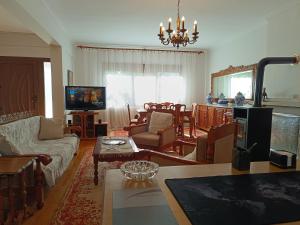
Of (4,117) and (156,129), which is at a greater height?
(4,117)

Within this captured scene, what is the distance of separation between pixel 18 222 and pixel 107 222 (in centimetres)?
169

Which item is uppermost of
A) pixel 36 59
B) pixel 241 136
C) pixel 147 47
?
pixel 147 47

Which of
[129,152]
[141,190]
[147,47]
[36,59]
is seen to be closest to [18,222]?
[129,152]

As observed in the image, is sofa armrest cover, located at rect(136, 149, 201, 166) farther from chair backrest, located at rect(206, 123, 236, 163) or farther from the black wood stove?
the black wood stove

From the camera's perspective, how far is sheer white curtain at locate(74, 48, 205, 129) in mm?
6531

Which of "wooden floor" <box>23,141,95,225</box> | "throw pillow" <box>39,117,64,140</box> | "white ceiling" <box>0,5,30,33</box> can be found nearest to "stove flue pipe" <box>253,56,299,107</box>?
"wooden floor" <box>23,141,95,225</box>

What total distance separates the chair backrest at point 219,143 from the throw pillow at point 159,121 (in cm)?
197

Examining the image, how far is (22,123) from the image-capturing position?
2910 millimetres

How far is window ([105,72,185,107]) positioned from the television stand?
56.7 inches

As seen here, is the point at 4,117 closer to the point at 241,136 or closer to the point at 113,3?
the point at 113,3

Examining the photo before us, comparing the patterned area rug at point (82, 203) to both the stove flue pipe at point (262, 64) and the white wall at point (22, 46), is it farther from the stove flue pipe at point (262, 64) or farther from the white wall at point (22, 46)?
the white wall at point (22, 46)

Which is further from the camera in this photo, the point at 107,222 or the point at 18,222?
the point at 18,222

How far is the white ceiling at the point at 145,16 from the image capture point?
363cm

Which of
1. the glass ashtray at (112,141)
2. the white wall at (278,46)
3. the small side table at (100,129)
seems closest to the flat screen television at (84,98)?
the small side table at (100,129)
